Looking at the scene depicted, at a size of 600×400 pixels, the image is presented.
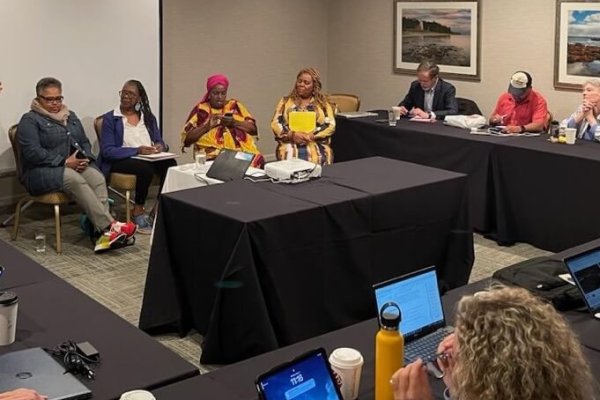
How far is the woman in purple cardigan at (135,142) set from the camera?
5.65 m

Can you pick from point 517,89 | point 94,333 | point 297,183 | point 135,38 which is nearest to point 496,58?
point 517,89

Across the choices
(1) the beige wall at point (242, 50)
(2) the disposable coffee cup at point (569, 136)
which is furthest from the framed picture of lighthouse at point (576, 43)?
(1) the beige wall at point (242, 50)

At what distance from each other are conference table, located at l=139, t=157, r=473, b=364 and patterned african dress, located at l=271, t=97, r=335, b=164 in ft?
4.39

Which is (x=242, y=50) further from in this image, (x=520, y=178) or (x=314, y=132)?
(x=520, y=178)

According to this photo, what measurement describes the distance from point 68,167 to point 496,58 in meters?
3.54

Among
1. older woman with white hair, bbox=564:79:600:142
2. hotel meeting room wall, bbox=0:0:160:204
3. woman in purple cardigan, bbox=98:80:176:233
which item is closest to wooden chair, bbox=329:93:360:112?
hotel meeting room wall, bbox=0:0:160:204

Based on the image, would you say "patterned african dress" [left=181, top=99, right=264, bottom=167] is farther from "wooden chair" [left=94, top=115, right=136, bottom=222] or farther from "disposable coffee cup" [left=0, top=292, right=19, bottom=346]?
"disposable coffee cup" [left=0, top=292, right=19, bottom=346]

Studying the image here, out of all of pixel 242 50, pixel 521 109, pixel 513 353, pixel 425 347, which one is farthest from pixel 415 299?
pixel 242 50

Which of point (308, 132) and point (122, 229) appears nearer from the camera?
point (122, 229)

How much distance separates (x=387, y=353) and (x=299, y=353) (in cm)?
34

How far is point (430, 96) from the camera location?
6566 mm

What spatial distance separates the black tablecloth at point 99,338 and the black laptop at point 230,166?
1.83 metres

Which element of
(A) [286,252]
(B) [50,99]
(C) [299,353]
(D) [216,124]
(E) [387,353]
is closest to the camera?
(E) [387,353]

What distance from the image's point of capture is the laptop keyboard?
6.88 feet
